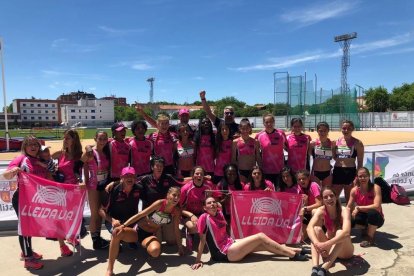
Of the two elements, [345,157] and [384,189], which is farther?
[384,189]

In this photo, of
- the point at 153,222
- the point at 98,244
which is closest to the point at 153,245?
the point at 153,222

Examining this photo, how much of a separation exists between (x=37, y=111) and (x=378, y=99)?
125753 mm

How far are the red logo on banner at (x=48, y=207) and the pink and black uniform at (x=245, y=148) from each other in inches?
109

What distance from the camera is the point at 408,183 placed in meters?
8.98

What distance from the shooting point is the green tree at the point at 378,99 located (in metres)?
76.8

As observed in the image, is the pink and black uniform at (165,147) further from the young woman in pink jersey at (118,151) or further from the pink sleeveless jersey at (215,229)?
the pink sleeveless jersey at (215,229)

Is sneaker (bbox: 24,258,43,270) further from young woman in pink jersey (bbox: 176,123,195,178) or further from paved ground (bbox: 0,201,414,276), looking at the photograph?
young woman in pink jersey (bbox: 176,123,195,178)

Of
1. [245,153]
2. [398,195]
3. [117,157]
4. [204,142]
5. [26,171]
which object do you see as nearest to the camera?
[26,171]

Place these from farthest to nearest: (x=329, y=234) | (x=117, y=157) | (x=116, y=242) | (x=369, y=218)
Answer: (x=117, y=157)
(x=369, y=218)
(x=329, y=234)
(x=116, y=242)

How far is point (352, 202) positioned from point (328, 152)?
107cm

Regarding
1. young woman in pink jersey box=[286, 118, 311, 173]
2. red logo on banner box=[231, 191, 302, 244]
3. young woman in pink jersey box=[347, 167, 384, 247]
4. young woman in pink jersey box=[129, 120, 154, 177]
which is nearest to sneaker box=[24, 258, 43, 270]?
young woman in pink jersey box=[129, 120, 154, 177]

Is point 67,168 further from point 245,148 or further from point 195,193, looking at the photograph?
point 245,148

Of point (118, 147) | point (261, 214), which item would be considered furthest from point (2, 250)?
point (261, 214)

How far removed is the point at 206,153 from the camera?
21.2ft
